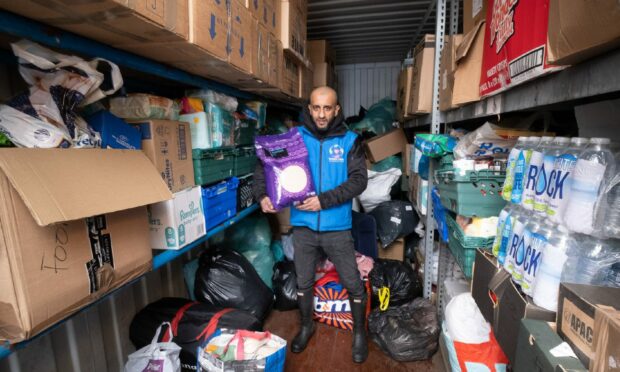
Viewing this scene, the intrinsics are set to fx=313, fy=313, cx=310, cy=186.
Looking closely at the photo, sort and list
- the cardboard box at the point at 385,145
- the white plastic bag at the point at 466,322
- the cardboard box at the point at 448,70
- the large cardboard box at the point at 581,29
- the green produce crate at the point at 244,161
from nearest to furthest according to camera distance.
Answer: the large cardboard box at the point at 581,29 → the white plastic bag at the point at 466,322 → the cardboard box at the point at 448,70 → the green produce crate at the point at 244,161 → the cardboard box at the point at 385,145

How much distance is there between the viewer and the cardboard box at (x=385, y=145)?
322cm

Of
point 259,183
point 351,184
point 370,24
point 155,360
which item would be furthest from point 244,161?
point 370,24

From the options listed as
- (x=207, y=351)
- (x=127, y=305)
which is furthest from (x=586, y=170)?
(x=127, y=305)

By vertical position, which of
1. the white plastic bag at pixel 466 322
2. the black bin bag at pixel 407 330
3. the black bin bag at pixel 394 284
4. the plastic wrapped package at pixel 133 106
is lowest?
the black bin bag at pixel 407 330

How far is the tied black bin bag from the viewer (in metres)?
2.78

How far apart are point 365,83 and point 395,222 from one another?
273cm

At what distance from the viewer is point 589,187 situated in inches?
26.6

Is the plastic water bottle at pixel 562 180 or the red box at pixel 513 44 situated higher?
the red box at pixel 513 44

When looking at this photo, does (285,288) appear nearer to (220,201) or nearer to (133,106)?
(220,201)

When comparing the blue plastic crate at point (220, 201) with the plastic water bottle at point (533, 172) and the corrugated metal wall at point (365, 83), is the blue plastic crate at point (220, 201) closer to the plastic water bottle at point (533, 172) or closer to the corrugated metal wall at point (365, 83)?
the plastic water bottle at point (533, 172)

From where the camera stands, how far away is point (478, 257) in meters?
1.16

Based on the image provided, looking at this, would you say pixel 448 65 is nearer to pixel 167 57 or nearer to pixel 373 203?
pixel 167 57

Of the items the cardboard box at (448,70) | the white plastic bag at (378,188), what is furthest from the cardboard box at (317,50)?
the cardboard box at (448,70)

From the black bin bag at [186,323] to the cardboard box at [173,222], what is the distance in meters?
0.48
